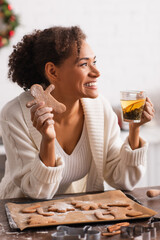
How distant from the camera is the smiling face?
1877mm

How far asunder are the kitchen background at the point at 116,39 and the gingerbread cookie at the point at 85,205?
204 cm

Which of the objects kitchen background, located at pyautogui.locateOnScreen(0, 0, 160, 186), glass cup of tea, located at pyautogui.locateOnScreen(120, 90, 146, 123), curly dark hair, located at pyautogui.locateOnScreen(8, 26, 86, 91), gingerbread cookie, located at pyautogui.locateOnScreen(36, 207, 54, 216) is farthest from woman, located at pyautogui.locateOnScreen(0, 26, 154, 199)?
kitchen background, located at pyautogui.locateOnScreen(0, 0, 160, 186)

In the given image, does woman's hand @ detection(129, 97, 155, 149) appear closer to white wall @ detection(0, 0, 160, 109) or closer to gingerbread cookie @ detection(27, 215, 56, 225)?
gingerbread cookie @ detection(27, 215, 56, 225)

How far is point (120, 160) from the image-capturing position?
A: 1.98 metres

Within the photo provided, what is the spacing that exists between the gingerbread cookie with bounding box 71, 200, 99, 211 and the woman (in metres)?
0.21

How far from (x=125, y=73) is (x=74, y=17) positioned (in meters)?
0.68

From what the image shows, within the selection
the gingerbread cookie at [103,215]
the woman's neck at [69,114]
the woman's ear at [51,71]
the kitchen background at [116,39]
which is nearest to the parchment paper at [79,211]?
the gingerbread cookie at [103,215]

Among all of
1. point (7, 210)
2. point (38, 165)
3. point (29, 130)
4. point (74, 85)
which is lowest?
point (7, 210)

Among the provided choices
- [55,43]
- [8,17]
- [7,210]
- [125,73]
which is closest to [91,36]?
[125,73]

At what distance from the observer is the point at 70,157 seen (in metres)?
2.01

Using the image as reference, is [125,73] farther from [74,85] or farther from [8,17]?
[74,85]

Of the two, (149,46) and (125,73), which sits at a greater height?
(149,46)

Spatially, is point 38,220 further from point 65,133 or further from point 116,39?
point 116,39

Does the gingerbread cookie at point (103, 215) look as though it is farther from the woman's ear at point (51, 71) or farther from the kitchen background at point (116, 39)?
the kitchen background at point (116, 39)
